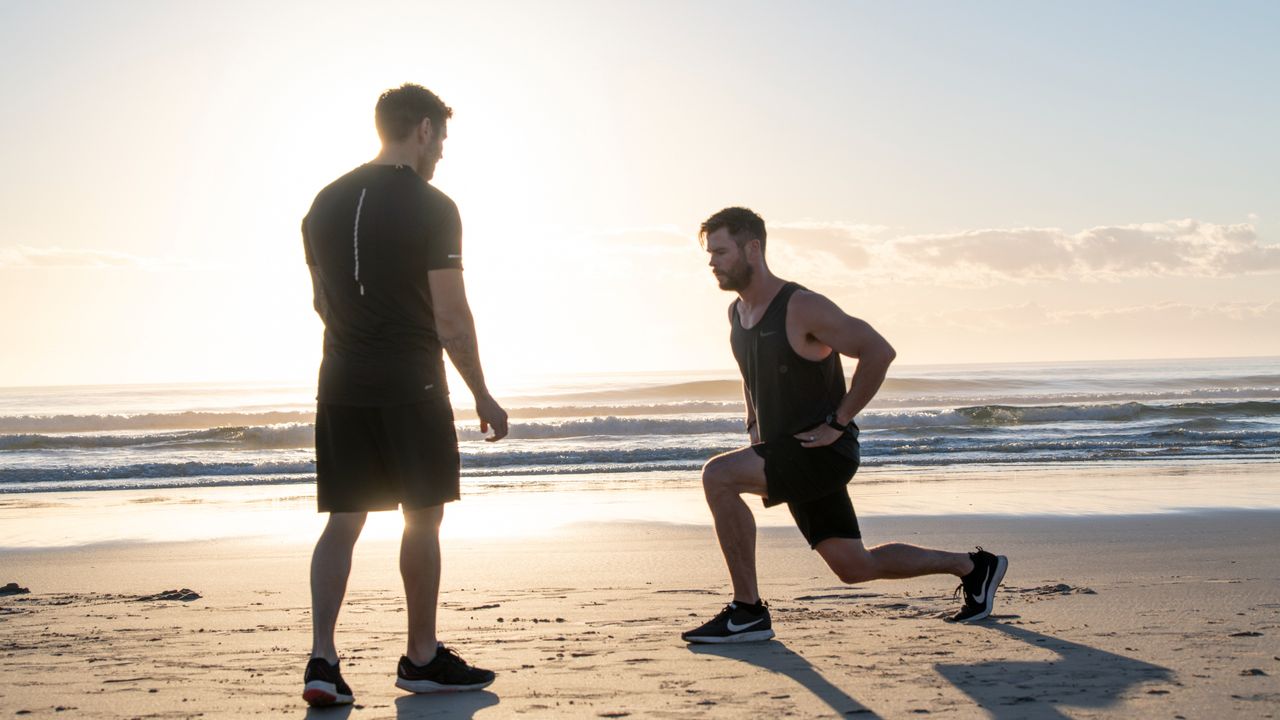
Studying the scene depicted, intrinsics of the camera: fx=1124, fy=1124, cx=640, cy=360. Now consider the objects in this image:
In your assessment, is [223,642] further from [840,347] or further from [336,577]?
[840,347]

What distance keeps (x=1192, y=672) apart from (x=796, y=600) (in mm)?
1889

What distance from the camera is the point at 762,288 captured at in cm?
423

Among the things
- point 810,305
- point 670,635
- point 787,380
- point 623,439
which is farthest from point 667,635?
point 623,439

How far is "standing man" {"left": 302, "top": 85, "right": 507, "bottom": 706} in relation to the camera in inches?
128

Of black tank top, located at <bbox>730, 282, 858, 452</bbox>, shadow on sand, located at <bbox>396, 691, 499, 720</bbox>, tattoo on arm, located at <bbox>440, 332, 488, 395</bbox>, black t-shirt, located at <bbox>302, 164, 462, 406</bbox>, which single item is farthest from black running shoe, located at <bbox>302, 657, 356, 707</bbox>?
black tank top, located at <bbox>730, 282, 858, 452</bbox>

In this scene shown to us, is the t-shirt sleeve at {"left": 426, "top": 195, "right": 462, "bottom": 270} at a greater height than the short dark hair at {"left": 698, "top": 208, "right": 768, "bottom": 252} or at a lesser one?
lesser

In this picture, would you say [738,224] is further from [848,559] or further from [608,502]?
[608,502]

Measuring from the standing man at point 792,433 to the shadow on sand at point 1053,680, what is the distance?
0.71 metres

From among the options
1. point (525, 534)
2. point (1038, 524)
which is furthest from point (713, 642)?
point (1038, 524)

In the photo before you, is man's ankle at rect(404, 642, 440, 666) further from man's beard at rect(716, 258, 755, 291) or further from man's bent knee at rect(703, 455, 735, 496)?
man's beard at rect(716, 258, 755, 291)

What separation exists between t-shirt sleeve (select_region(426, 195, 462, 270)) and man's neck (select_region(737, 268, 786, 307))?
1.34 m

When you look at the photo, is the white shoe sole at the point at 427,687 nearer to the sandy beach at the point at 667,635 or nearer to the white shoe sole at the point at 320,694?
the sandy beach at the point at 667,635

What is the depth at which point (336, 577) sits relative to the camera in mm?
3299

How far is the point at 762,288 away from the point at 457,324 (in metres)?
1.41
